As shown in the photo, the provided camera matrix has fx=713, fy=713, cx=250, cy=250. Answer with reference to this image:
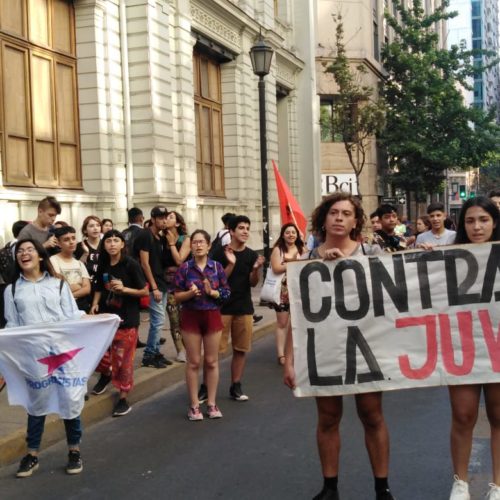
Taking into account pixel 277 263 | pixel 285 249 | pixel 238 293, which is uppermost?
pixel 285 249

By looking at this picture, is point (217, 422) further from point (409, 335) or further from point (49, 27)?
point (49, 27)

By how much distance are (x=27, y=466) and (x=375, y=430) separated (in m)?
2.70

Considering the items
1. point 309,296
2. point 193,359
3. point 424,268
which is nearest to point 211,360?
point 193,359

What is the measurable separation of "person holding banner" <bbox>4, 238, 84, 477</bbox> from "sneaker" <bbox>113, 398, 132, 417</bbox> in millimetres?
1544

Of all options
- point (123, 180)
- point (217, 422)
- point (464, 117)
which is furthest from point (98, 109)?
point (464, 117)

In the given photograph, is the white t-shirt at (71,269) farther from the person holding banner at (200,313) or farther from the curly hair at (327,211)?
the curly hair at (327,211)

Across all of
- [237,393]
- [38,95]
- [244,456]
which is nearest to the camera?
[244,456]

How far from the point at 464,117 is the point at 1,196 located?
2886 cm

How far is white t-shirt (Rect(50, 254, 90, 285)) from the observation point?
274 inches

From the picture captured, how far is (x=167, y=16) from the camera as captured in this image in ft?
53.9

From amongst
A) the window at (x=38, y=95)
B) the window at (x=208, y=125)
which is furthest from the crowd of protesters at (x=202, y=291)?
the window at (x=208, y=125)

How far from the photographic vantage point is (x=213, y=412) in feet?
21.7

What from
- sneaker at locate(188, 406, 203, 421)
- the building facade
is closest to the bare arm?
sneaker at locate(188, 406, 203, 421)

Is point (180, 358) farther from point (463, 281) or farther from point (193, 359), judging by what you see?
point (463, 281)
